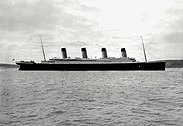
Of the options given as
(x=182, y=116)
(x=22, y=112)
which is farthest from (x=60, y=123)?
(x=182, y=116)

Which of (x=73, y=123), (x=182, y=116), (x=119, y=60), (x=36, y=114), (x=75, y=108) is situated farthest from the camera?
(x=119, y=60)

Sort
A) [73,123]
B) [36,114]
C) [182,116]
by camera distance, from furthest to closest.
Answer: [36,114]
[182,116]
[73,123]

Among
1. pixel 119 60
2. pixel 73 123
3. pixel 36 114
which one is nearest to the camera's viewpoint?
pixel 73 123

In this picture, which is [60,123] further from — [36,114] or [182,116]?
[182,116]

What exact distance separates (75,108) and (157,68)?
65.8m

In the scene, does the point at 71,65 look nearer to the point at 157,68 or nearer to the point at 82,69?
the point at 82,69

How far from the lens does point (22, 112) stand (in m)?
11.5

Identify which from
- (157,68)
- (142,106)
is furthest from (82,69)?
(142,106)

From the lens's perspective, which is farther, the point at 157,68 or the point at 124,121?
the point at 157,68

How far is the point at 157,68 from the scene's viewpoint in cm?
7519

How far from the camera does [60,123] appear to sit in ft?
31.0

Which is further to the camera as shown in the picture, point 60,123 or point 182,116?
point 182,116

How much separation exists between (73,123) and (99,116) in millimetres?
1443

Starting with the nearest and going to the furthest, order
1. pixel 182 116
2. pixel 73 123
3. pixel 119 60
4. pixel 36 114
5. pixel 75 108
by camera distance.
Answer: pixel 73 123 → pixel 182 116 → pixel 36 114 → pixel 75 108 → pixel 119 60
